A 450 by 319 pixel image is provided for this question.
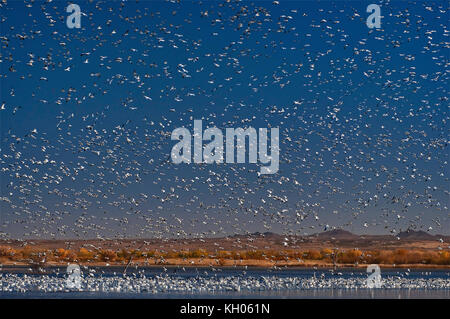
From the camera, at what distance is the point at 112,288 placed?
170ft

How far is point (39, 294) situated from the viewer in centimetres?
4697

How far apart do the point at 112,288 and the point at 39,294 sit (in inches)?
230
